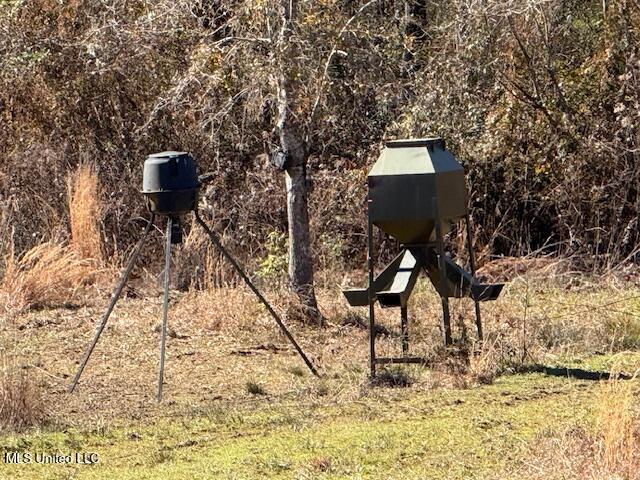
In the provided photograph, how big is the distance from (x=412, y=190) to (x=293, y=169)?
280cm

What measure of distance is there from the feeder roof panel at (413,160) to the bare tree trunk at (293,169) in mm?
2162

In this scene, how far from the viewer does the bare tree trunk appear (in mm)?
11445

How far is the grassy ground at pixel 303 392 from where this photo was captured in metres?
7.16

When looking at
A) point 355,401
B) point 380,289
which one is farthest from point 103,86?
point 355,401

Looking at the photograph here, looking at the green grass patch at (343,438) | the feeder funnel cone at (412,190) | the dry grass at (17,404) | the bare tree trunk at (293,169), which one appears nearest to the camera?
the green grass patch at (343,438)

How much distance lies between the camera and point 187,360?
35.1 ft

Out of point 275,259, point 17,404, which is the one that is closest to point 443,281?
point 17,404

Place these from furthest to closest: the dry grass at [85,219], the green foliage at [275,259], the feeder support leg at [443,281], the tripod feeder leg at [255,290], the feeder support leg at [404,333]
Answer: the dry grass at [85,219], the green foliage at [275,259], the feeder support leg at [404,333], the tripod feeder leg at [255,290], the feeder support leg at [443,281]

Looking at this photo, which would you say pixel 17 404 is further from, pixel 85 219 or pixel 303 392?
pixel 85 219

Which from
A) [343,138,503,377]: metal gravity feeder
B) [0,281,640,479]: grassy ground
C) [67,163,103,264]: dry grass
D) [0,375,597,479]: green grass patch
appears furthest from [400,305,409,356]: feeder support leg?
[67,163,103,264]: dry grass

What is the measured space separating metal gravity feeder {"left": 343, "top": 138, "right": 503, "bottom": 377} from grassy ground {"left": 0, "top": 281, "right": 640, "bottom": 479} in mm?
365

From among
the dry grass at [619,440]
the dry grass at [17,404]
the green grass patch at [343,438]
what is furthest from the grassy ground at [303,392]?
the dry grass at [619,440]

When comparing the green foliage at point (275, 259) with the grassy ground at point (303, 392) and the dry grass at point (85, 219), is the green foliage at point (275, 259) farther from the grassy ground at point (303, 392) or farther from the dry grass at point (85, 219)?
the dry grass at point (85, 219)

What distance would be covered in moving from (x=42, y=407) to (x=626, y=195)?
27.1 feet
